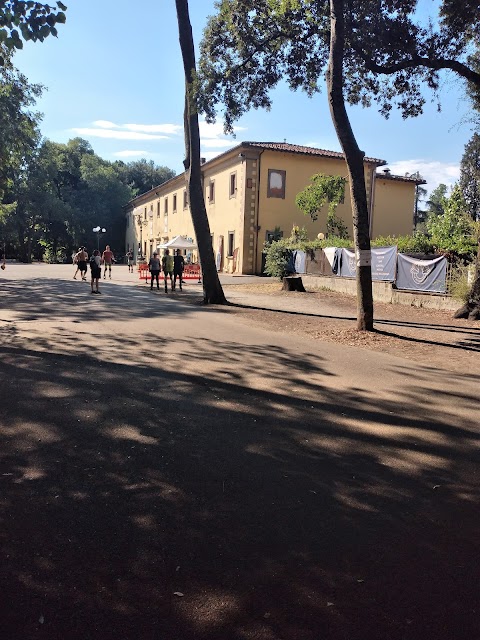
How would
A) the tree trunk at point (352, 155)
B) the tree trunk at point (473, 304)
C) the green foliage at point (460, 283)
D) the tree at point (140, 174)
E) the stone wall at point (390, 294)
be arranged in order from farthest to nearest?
the tree at point (140, 174)
the stone wall at point (390, 294)
the green foliage at point (460, 283)
the tree trunk at point (473, 304)
the tree trunk at point (352, 155)

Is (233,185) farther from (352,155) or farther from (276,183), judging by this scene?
(352,155)

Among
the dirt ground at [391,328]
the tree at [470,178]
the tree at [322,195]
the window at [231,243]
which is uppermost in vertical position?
the tree at [470,178]

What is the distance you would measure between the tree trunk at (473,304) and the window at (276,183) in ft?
66.6

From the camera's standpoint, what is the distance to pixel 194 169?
15.2 meters

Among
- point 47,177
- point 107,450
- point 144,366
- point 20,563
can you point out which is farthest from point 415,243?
point 47,177

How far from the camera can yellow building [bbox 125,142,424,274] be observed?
31406 millimetres

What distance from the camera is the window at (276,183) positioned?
31.8m

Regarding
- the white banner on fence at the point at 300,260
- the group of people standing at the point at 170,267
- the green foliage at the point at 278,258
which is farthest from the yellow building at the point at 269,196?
the group of people standing at the point at 170,267

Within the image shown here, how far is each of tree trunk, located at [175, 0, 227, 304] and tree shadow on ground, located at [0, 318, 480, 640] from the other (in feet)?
32.7

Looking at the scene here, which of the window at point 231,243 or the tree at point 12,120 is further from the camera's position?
the window at point 231,243

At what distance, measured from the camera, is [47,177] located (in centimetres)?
5722

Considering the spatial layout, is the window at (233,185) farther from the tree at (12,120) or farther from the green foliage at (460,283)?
the green foliage at (460,283)

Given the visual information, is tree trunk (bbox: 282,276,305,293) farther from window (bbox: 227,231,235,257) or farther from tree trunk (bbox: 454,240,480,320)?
window (bbox: 227,231,235,257)

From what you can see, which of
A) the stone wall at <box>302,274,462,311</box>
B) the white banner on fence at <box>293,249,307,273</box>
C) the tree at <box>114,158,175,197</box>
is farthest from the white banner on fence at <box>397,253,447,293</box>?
the tree at <box>114,158,175,197</box>
